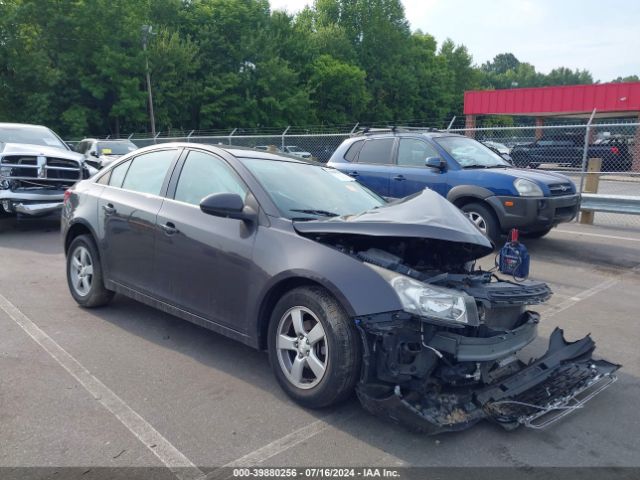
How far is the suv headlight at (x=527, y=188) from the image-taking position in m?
8.12

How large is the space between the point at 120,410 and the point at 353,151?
23.5 feet

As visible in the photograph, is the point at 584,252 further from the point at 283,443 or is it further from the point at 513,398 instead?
the point at 283,443

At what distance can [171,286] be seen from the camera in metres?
4.46

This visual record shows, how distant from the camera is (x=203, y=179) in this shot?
178 inches

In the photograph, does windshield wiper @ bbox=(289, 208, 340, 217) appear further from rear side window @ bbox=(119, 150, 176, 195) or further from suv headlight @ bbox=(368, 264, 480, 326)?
rear side window @ bbox=(119, 150, 176, 195)

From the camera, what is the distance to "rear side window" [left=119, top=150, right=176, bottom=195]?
4.88m

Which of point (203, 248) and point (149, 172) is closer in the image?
point (203, 248)

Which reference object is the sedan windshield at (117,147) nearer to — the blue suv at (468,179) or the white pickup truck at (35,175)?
the white pickup truck at (35,175)

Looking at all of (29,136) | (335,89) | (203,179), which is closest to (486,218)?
(203,179)

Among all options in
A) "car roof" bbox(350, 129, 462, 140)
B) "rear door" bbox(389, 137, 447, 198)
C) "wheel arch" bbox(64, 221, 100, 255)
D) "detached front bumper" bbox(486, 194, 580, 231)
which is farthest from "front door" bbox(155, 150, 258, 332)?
"car roof" bbox(350, 129, 462, 140)

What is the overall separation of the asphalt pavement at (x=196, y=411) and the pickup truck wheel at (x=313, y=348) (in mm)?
173

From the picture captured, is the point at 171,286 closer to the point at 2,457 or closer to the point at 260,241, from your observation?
the point at 260,241

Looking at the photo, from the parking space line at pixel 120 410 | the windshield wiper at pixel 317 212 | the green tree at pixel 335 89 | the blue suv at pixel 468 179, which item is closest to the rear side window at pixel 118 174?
the parking space line at pixel 120 410

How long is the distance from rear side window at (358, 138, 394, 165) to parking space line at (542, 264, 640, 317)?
12.5ft
